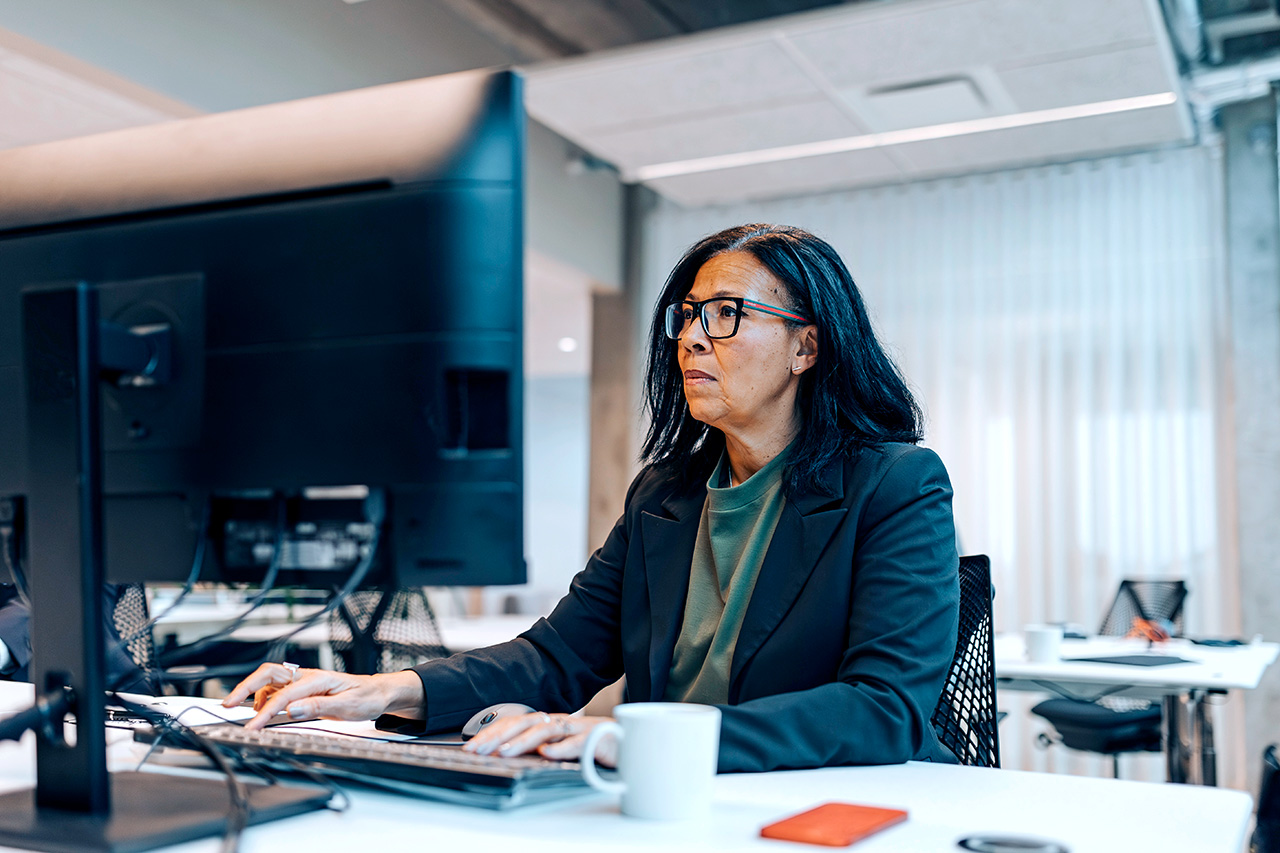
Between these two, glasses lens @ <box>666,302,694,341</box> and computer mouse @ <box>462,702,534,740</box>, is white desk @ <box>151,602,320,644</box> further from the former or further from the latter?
computer mouse @ <box>462,702,534,740</box>

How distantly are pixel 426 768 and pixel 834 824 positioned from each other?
12.5 inches

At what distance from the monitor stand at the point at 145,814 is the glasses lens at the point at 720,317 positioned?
918 millimetres

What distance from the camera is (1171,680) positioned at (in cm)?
274

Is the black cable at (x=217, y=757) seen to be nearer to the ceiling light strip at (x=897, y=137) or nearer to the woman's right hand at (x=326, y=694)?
the woman's right hand at (x=326, y=694)

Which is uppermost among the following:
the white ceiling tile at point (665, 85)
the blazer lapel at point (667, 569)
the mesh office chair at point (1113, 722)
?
the white ceiling tile at point (665, 85)

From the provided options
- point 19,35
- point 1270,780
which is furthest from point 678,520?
point 19,35

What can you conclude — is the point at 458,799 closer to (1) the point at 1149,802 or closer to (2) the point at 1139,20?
(1) the point at 1149,802

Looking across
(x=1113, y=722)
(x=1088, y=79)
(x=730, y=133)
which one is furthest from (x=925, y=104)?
(x=1113, y=722)

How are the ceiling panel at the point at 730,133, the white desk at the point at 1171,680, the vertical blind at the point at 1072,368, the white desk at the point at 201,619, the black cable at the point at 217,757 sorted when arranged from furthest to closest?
the vertical blind at the point at 1072,368 < the ceiling panel at the point at 730,133 < the white desk at the point at 201,619 < the white desk at the point at 1171,680 < the black cable at the point at 217,757

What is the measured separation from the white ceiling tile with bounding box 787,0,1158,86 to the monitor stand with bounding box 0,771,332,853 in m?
3.23

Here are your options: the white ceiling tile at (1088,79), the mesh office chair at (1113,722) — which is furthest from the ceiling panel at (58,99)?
the mesh office chair at (1113,722)

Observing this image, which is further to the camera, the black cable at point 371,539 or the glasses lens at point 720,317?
the glasses lens at point 720,317

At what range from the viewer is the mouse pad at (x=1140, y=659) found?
298 centimetres

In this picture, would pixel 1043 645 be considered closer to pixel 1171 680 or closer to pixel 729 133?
pixel 1171 680
